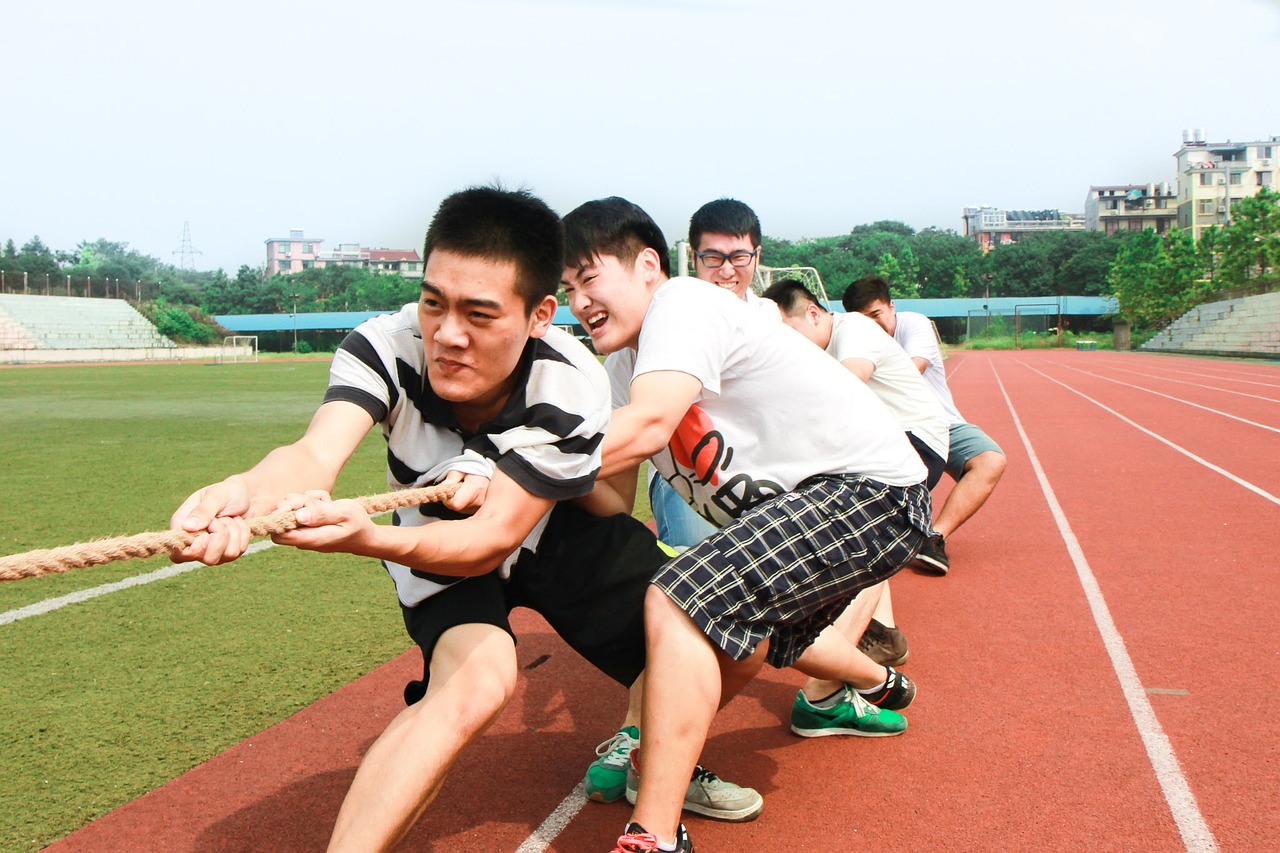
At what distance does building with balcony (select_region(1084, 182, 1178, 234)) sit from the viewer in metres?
109

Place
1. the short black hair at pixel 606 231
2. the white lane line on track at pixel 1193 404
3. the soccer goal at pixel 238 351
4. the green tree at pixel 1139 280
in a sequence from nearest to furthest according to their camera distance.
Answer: the short black hair at pixel 606 231 → the white lane line on track at pixel 1193 404 → the soccer goal at pixel 238 351 → the green tree at pixel 1139 280

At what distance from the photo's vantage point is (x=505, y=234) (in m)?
2.36

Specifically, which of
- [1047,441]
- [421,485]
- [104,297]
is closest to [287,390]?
[1047,441]

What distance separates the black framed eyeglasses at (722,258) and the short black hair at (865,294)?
1273mm

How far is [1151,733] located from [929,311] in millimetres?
68690

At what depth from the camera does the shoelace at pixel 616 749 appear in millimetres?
3111

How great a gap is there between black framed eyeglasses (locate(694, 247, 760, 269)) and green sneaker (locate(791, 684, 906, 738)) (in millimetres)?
2005

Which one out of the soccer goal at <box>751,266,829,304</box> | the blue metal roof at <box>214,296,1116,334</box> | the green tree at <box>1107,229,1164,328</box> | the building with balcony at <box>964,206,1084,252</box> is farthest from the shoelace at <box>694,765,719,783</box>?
the building with balcony at <box>964,206,1084,252</box>

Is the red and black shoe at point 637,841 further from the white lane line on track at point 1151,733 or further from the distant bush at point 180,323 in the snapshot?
the distant bush at point 180,323

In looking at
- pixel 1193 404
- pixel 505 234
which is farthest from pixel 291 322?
pixel 505 234

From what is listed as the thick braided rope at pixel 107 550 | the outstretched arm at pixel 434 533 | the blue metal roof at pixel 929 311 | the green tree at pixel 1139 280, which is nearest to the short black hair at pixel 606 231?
the outstretched arm at pixel 434 533

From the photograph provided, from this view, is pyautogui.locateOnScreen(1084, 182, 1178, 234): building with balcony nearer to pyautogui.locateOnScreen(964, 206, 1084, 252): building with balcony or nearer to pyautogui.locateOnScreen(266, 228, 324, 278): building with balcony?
pyautogui.locateOnScreen(964, 206, 1084, 252): building with balcony

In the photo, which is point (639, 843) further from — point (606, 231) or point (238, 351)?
point (238, 351)

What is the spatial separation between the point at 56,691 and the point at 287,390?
1935 cm
